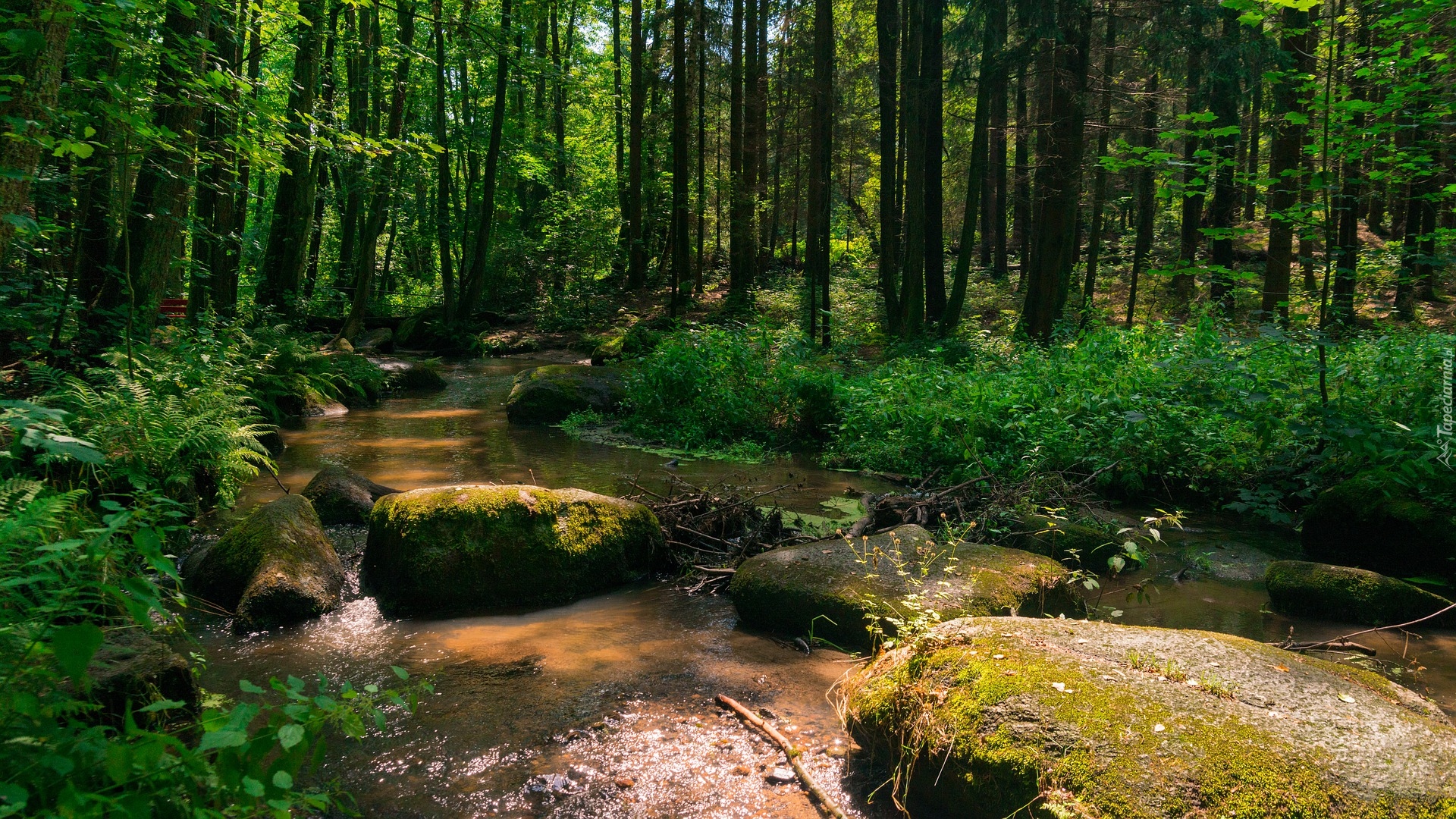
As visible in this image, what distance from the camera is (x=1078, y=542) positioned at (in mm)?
6246

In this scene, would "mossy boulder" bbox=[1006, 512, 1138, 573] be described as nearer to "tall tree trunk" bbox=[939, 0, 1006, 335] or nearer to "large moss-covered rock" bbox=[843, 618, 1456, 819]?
"large moss-covered rock" bbox=[843, 618, 1456, 819]

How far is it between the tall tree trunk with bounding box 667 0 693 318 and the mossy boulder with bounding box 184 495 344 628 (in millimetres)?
18496

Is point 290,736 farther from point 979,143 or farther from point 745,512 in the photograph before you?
point 979,143

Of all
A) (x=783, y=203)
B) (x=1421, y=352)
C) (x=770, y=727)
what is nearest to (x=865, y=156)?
(x=783, y=203)

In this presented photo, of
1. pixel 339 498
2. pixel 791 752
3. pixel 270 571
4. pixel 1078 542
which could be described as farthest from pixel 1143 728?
pixel 339 498

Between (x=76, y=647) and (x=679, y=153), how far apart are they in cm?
2471

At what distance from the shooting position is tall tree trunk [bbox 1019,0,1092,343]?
13.9 metres

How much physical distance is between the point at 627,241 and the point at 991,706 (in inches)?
1157

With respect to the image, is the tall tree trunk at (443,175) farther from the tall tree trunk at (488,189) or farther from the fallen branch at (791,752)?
the fallen branch at (791,752)

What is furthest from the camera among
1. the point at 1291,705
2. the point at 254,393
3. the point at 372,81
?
the point at 372,81

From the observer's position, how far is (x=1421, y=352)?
7.84 meters

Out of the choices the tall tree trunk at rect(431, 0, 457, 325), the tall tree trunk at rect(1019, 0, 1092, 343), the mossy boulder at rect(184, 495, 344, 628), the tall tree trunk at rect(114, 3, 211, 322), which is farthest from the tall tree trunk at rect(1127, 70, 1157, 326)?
the tall tree trunk at rect(431, 0, 457, 325)

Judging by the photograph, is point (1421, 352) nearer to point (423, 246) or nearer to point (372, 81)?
point (372, 81)

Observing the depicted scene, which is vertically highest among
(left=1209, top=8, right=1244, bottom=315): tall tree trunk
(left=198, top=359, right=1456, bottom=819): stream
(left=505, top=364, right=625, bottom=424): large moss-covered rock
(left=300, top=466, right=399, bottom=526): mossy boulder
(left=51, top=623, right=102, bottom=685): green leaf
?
(left=1209, top=8, right=1244, bottom=315): tall tree trunk
